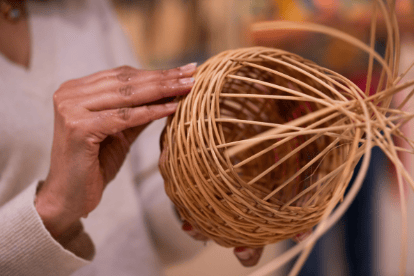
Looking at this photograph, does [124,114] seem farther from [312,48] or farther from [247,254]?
[312,48]

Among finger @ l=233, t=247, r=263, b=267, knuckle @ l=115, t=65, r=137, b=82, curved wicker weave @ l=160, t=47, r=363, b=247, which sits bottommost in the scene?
finger @ l=233, t=247, r=263, b=267

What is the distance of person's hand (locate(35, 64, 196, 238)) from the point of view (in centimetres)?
28

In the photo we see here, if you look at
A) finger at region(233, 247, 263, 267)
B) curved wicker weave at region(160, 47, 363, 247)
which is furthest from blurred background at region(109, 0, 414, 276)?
curved wicker weave at region(160, 47, 363, 247)

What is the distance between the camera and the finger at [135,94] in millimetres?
282

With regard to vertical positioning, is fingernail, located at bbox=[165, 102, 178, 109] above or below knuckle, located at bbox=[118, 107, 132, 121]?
above

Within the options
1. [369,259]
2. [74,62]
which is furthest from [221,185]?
[369,259]

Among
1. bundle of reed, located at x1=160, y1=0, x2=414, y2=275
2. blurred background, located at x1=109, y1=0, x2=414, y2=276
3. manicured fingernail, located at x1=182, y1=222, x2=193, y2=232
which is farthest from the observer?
blurred background, located at x1=109, y1=0, x2=414, y2=276

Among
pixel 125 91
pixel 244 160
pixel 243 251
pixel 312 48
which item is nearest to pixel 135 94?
pixel 125 91

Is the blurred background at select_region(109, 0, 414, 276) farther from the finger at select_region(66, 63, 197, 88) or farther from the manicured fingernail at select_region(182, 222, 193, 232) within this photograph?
the finger at select_region(66, 63, 197, 88)

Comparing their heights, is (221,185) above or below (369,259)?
above

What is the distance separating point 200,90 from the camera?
0.86 ft

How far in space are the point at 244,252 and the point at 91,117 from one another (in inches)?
10.0

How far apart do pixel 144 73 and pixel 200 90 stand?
0.27 feet

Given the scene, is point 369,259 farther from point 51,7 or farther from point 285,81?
point 51,7
